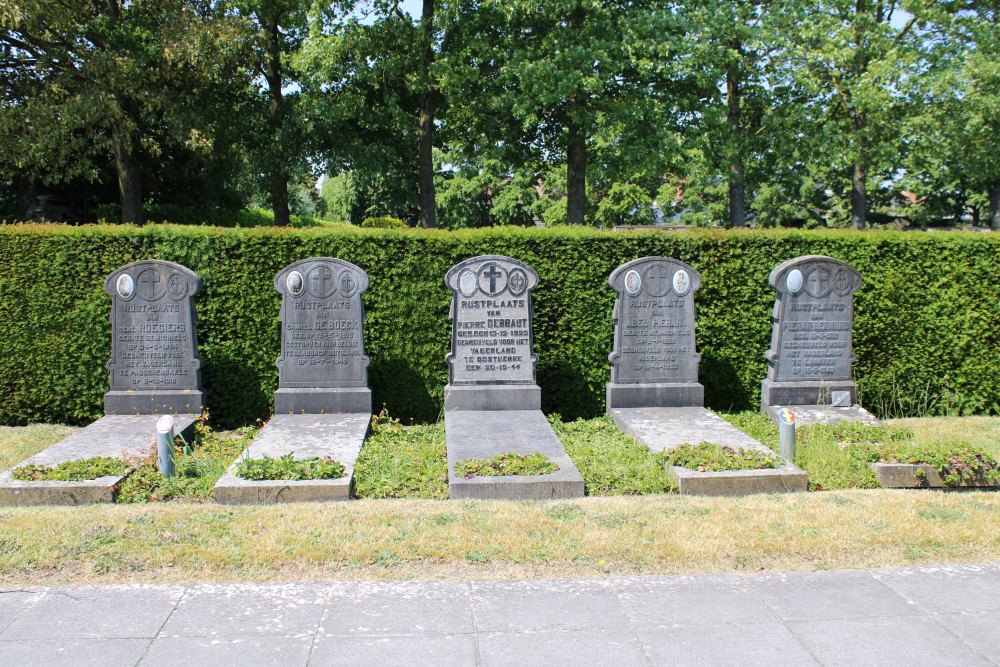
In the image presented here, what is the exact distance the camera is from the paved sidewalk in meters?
4.11

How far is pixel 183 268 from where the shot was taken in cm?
929

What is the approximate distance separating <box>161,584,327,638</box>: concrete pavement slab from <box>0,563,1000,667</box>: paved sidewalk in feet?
0.04

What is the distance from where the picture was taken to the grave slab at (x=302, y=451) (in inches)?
257

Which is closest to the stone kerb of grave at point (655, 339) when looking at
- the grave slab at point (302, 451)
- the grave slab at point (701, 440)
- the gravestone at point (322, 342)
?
the grave slab at point (701, 440)

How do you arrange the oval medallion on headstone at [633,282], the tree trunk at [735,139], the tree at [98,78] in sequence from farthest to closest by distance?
the tree trunk at [735,139] < the tree at [98,78] < the oval medallion on headstone at [633,282]

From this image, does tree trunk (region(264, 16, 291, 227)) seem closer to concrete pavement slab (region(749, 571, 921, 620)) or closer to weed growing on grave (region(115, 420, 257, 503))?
weed growing on grave (region(115, 420, 257, 503))

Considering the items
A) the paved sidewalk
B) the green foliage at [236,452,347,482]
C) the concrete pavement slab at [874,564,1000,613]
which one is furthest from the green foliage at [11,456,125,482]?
the concrete pavement slab at [874,564,1000,613]

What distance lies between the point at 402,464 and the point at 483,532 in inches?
75.7

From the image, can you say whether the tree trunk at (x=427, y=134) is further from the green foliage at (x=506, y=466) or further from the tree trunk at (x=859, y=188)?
the green foliage at (x=506, y=466)

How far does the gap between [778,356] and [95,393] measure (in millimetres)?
8441

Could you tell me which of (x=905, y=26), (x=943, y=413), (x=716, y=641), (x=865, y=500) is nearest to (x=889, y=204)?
(x=905, y=26)

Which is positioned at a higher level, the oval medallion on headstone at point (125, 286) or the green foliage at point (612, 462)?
the oval medallion on headstone at point (125, 286)

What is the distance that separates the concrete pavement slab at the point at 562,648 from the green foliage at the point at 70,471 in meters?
4.17

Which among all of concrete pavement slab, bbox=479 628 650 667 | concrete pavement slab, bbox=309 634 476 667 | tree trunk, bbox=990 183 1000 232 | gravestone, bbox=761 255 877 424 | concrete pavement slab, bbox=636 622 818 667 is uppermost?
tree trunk, bbox=990 183 1000 232
